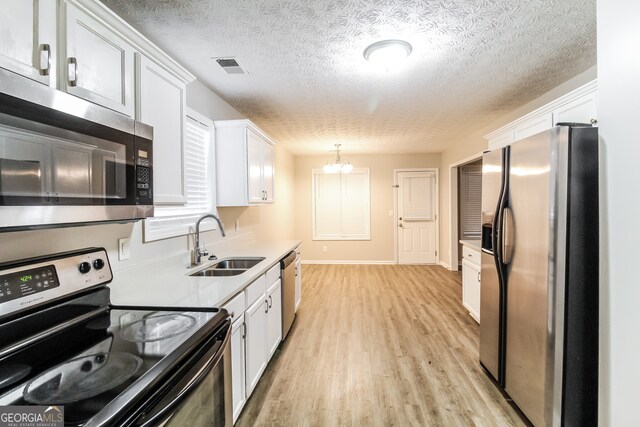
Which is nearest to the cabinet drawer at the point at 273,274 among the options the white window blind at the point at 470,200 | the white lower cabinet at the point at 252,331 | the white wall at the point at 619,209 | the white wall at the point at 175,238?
the white lower cabinet at the point at 252,331

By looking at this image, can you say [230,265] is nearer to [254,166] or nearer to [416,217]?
[254,166]

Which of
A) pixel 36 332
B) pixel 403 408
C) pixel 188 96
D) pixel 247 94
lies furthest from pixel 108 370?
pixel 247 94

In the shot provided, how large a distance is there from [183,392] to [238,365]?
933 millimetres

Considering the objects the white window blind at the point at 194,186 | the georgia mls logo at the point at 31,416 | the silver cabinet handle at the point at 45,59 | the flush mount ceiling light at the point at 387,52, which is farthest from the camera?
the white window blind at the point at 194,186

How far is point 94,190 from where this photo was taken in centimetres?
111

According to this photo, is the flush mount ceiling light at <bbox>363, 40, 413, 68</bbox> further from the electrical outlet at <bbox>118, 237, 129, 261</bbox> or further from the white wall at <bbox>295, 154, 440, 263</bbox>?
the white wall at <bbox>295, 154, 440, 263</bbox>

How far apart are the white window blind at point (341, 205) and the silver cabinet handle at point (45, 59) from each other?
573 centimetres

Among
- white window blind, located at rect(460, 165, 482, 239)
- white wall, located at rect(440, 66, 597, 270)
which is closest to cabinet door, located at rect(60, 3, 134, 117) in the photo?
white wall, located at rect(440, 66, 597, 270)

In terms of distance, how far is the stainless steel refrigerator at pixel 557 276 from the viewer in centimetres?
155

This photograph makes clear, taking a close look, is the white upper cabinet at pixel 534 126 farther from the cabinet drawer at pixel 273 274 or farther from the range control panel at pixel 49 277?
the range control panel at pixel 49 277

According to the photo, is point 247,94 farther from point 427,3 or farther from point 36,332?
point 36,332

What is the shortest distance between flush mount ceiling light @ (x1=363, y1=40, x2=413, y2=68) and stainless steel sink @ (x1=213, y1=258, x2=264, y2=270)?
1.84 m

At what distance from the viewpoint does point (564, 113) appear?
7.18 feet

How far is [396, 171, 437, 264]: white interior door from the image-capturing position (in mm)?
6449
